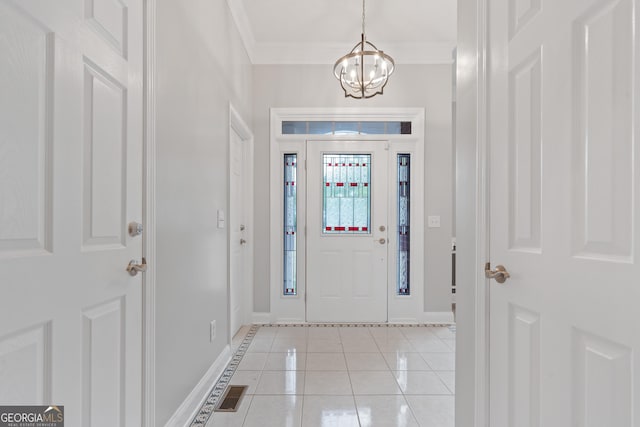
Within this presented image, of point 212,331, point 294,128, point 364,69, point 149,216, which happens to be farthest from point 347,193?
point 149,216

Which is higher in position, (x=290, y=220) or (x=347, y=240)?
(x=290, y=220)

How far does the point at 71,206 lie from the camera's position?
946mm

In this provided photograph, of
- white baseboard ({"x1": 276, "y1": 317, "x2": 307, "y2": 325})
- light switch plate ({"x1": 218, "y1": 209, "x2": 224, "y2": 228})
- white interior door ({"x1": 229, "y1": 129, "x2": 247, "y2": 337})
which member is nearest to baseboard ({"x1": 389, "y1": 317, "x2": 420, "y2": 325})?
white baseboard ({"x1": 276, "y1": 317, "x2": 307, "y2": 325})

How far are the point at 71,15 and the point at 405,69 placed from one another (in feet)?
11.1

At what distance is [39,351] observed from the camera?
838 millimetres

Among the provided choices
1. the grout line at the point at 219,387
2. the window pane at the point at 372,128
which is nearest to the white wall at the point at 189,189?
the grout line at the point at 219,387

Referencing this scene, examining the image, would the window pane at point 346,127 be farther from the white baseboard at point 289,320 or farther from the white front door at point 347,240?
the white baseboard at point 289,320

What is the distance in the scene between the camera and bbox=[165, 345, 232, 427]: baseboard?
1668 millimetres

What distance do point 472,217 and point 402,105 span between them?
2.64m

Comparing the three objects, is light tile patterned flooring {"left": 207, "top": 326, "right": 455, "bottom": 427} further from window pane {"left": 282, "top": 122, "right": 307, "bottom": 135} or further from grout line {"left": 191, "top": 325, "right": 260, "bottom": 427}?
window pane {"left": 282, "top": 122, "right": 307, "bottom": 135}

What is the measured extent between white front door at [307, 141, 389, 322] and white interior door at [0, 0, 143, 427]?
242 cm

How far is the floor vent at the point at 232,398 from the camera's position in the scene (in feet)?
6.30

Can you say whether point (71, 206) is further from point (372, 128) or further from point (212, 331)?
point (372, 128)

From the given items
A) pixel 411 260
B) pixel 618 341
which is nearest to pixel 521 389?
pixel 618 341
